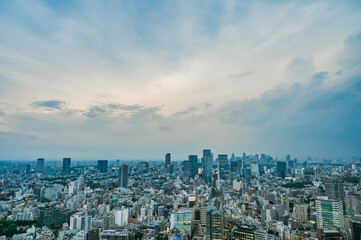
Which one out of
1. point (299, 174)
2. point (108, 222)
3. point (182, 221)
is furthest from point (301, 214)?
point (299, 174)

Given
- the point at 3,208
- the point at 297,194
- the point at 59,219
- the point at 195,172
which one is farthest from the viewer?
the point at 195,172

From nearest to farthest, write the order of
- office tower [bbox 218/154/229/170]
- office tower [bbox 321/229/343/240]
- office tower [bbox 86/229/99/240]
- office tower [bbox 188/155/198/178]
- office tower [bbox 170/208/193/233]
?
office tower [bbox 321/229/343/240] < office tower [bbox 86/229/99/240] < office tower [bbox 170/208/193/233] < office tower [bbox 188/155/198/178] < office tower [bbox 218/154/229/170]

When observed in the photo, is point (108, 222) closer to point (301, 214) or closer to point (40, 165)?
point (301, 214)

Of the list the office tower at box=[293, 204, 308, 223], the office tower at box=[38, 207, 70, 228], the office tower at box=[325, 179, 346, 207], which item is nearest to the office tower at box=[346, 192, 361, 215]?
the office tower at box=[325, 179, 346, 207]

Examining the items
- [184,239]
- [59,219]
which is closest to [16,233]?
[59,219]

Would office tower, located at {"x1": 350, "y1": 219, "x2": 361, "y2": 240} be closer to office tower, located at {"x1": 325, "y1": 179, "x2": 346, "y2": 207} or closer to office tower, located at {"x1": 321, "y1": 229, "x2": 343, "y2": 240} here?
office tower, located at {"x1": 321, "y1": 229, "x2": 343, "y2": 240}

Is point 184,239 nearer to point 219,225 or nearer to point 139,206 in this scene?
point 219,225

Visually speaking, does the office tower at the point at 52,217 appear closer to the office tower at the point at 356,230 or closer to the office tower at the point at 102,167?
the office tower at the point at 356,230

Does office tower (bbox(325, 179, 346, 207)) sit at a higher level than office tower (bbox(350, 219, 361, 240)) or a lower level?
higher
